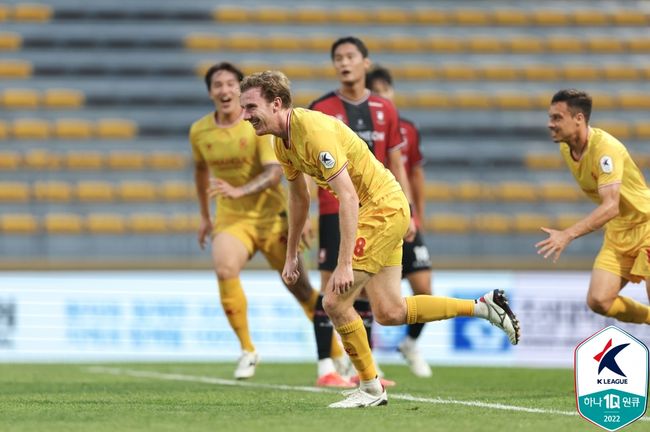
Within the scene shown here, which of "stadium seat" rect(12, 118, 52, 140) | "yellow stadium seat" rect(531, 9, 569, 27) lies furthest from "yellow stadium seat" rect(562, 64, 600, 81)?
"stadium seat" rect(12, 118, 52, 140)

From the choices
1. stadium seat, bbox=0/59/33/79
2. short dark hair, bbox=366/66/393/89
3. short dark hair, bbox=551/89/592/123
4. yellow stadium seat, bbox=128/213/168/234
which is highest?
stadium seat, bbox=0/59/33/79

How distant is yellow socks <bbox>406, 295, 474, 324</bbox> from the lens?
21.0ft

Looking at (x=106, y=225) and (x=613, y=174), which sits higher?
(x=613, y=174)

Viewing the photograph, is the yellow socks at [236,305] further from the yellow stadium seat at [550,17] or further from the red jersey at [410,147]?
the yellow stadium seat at [550,17]

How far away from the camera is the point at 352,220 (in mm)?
5855

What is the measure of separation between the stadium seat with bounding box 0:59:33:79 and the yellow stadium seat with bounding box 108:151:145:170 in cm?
235

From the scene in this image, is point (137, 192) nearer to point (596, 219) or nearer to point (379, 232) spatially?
point (596, 219)

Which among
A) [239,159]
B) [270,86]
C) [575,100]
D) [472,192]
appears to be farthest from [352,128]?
[472,192]

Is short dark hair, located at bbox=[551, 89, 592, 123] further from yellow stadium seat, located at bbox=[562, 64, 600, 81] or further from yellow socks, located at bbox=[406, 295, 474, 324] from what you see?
yellow stadium seat, located at bbox=[562, 64, 600, 81]

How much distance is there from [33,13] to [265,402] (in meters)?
13.9

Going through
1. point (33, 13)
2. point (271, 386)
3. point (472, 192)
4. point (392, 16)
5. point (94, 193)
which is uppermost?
point (33, 13)

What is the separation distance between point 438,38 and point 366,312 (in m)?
11.9

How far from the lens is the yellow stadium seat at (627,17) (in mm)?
20328

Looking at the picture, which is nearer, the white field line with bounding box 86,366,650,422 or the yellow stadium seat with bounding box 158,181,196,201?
the white field line with bounding box 86,366,650,422
